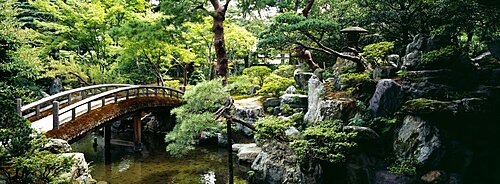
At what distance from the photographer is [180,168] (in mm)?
11852

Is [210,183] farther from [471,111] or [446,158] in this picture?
[471,111]

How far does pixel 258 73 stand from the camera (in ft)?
66.0

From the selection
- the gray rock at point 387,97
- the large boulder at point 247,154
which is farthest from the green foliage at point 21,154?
the gray rock at point 387,97

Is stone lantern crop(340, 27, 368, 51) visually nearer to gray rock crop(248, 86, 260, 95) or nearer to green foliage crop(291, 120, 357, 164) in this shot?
green foliage crop(291, 120, 357, 164)

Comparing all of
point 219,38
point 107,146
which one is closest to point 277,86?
point 219,38

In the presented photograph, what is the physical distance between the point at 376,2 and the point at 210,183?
25.0 feet

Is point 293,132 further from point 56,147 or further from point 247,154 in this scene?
point 56,147

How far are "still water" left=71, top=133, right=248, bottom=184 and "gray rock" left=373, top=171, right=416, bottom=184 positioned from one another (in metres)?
4.11

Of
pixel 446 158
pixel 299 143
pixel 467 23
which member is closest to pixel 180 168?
pixel 299 143

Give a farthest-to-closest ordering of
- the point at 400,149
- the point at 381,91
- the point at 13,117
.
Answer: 1. the point at 381,91
2. the point at 400,149
3. the point at 13,117

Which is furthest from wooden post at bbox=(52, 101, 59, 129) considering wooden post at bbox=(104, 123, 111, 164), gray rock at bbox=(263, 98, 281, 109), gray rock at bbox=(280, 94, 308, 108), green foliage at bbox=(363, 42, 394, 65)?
gray rock at bbox=(263, 98, 281, 109)

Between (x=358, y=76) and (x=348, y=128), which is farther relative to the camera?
(x=358, y=76)

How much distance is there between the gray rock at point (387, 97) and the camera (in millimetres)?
8484

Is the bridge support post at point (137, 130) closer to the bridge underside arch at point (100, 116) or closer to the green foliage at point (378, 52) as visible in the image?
the bridge underside arch at point (100, 116)
